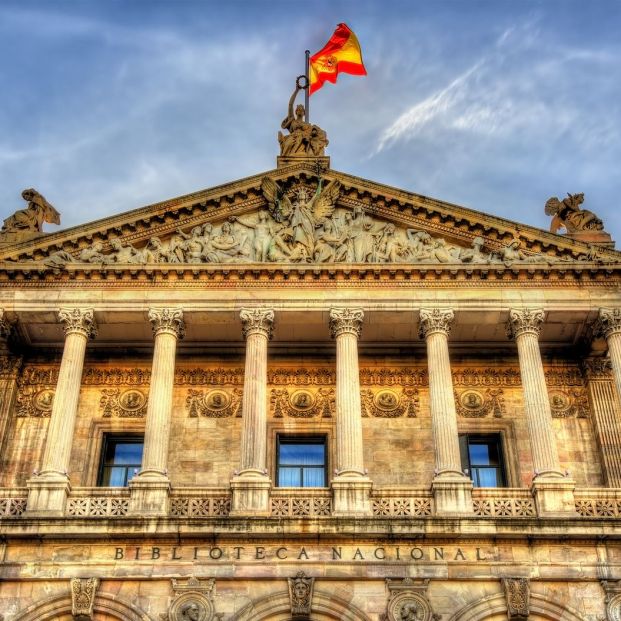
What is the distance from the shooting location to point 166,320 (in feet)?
87.7

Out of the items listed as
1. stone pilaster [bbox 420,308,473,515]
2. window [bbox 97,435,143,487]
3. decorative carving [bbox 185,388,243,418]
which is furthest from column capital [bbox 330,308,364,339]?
window [bbox 97,435,143,487]

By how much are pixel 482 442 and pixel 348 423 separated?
5.19 metres

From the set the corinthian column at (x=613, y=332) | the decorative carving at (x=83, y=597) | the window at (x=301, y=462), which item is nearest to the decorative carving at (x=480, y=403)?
the corinthian column at (x=613, y=332)

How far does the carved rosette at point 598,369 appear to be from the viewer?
28266mm

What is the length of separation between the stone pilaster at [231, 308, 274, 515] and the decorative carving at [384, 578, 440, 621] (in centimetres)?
355

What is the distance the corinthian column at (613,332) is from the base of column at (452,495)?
536 cm

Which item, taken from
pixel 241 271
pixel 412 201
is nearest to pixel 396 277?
pixel 412 201

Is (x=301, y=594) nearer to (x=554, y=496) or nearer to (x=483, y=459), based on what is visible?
(x=554, y=496)

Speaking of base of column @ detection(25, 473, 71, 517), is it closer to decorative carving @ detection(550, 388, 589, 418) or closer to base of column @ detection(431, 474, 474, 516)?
base of column @ detection(431, 474, 474, 516)

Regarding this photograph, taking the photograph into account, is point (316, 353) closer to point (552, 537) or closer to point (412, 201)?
point (412, 201)

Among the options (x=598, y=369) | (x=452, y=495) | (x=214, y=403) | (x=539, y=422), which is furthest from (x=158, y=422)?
(x=598, y=369)

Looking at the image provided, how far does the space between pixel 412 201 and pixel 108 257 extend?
8.88m

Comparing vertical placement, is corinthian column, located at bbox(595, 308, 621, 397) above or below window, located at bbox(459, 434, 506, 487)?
above

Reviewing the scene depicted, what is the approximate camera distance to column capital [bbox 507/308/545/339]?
1051 inches
